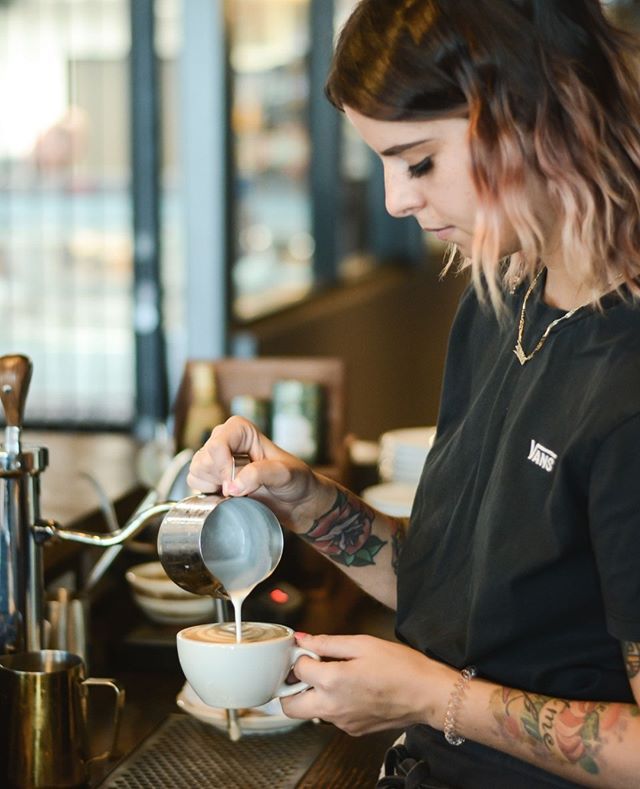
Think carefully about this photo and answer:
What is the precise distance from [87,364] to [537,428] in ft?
9.33

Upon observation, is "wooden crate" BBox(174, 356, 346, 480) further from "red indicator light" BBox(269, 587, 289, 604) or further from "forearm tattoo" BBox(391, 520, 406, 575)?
"forearm tattoo" BBox(391, 520, 406, 575)

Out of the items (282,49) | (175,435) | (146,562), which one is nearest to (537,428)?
(146,562)

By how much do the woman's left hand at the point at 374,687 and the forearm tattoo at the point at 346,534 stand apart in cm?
30

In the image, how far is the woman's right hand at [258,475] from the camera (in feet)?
4.41

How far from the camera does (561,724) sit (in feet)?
3.80

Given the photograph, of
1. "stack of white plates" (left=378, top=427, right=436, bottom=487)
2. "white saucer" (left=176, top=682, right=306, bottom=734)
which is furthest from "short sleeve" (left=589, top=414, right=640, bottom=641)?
A: "stack of white plates" (left=378, top=427, right=436, bottom=487)

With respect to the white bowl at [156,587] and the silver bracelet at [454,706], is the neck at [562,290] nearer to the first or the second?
the silver bracelet at [454,706]

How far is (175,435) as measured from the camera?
2604mm

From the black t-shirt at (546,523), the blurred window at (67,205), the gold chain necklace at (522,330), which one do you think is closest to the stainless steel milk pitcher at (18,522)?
the black t-shirt at (546,523)

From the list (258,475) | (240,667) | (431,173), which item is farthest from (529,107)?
(240,667)

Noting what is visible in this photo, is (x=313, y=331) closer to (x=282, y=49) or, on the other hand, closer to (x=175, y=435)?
(x=282, y=49)

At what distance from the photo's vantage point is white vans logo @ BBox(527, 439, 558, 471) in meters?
1.18

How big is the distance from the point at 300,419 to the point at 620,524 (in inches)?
56.9

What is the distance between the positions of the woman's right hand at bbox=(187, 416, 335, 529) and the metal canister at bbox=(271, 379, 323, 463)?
3.12 ft
